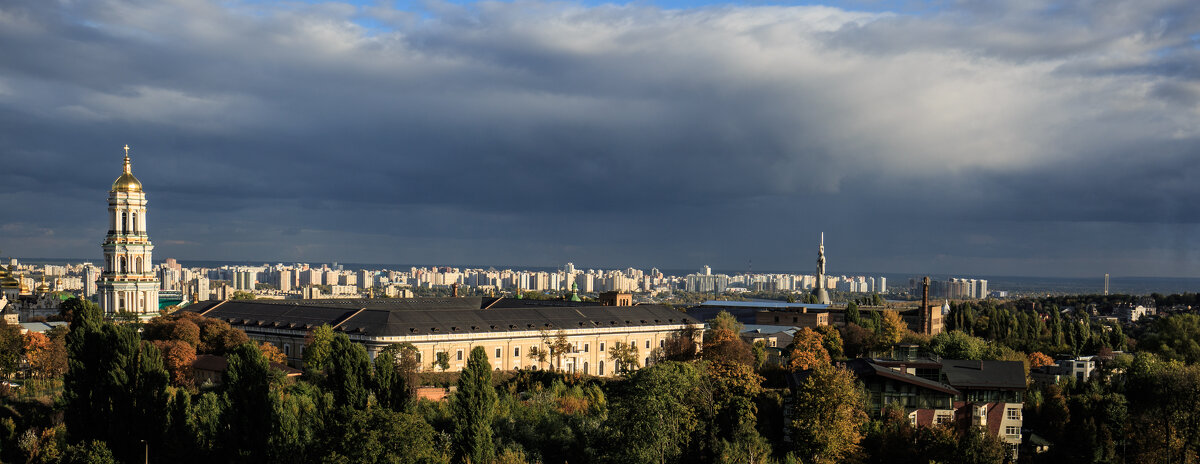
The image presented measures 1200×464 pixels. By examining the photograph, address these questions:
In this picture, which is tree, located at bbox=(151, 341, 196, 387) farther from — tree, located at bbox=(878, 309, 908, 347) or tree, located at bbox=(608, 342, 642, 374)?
tree, located at bbox=(878, 309, 908, 347)

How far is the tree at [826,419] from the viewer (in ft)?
151

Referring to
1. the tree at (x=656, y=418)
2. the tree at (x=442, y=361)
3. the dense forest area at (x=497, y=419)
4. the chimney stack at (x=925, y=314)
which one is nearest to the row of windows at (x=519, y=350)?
the tree at (x=442, y=361)

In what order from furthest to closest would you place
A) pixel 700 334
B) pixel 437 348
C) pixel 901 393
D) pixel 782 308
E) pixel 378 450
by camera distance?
pixel 782 308 → pixel 700 334 → pixel 437 348 → pixel 901 393 → pixel 378 450

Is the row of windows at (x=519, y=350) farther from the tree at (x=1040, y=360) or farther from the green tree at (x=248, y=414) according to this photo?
the green tree at (x=248, y=414)

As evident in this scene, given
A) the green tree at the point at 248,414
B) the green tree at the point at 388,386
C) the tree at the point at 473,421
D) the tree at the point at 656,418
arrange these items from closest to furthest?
the green tree at the point at 248,414, the tree at the point at 473,421, the tree at the point at 656,418, the green tree at the point at 388,386

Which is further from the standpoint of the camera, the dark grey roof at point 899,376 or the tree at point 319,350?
the tree at point 319,350

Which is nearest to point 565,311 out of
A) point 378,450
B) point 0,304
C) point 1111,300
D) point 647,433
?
point 647,433

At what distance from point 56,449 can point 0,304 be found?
83100 millimetres

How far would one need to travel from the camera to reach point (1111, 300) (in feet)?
655

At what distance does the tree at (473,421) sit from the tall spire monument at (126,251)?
6549 cm

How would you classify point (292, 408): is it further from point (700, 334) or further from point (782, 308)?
point (782, 308)

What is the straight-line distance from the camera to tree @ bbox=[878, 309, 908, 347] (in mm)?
95000

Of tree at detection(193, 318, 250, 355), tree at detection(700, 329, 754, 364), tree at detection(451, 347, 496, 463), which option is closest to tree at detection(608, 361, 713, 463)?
tree at detection(451, 347, 496, 463)

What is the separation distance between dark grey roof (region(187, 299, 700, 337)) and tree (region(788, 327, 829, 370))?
15.2 m
